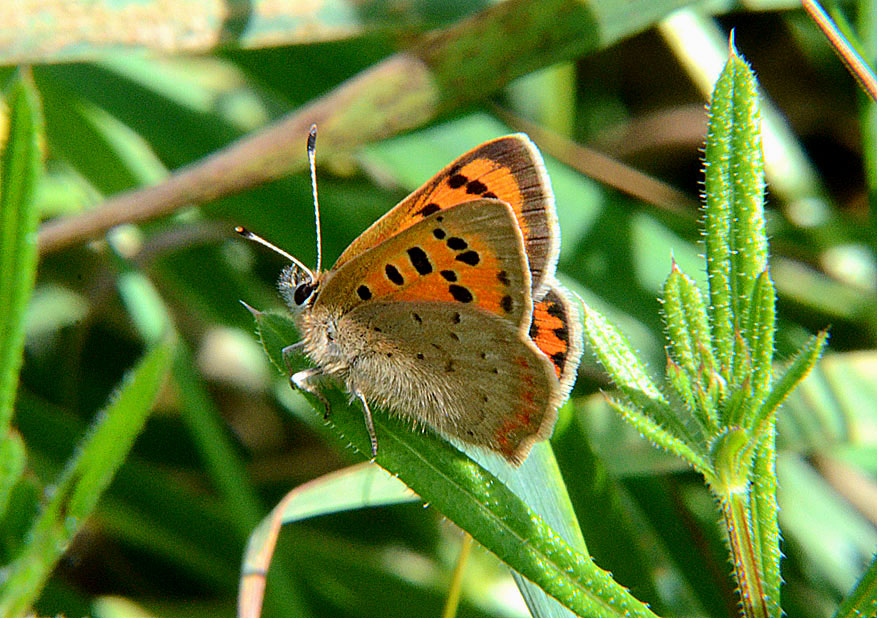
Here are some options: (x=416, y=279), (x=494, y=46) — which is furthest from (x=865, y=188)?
(x=416, y=279)

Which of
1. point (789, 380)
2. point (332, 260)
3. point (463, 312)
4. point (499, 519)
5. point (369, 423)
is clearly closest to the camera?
point (789, 380)

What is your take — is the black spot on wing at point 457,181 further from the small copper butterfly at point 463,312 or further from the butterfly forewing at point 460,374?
the butterfly forewing at point 460,374

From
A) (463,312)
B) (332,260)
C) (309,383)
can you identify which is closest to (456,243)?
(463,312)

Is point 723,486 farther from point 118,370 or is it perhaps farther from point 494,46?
point 118,370

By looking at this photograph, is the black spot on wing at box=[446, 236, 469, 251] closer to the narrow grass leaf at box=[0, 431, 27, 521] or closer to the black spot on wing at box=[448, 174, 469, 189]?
the black spot on wing at box=[448, 174, 469, 189]

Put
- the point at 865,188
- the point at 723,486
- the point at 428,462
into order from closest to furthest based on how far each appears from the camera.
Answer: the point at 723,486
the point at 428,462
the point at 865,188

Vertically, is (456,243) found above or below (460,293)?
above

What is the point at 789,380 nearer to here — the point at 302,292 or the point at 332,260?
the point at 302,292
